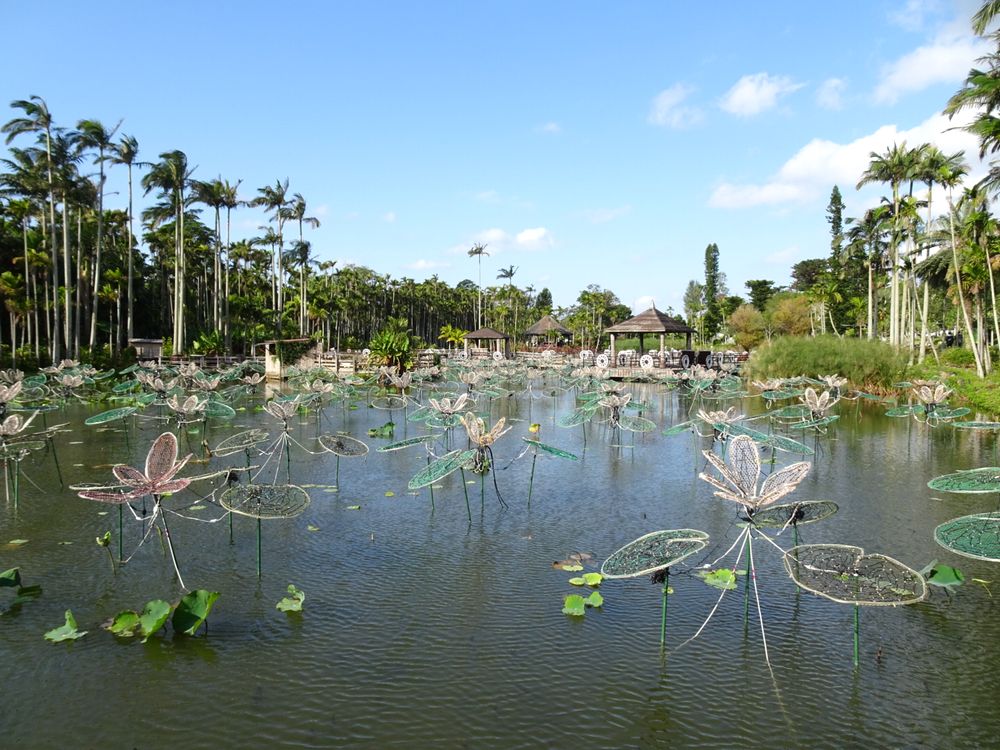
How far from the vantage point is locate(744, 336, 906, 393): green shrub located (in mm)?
25641

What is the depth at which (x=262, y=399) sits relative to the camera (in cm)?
2492

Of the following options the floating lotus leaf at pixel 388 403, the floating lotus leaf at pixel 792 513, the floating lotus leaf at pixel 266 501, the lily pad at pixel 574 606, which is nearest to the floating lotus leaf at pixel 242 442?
the floating lotus leaf at pixel 266 501

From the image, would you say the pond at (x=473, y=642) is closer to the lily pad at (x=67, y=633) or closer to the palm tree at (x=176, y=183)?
the lily pad at (x=67, y=633)

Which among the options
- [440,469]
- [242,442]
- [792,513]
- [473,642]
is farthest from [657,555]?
[242,442]

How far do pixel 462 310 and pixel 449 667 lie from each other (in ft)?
284

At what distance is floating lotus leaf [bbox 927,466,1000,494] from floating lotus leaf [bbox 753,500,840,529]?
827 mm

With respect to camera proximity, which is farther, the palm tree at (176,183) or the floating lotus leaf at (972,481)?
the palm tree at (176,183)

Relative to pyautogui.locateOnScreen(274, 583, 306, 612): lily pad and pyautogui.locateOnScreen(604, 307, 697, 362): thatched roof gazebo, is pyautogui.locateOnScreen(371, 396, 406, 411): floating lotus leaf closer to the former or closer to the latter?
pyautogui.locateOnScreen(274, 583, 306, 612): lily pad

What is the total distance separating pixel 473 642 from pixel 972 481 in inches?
173

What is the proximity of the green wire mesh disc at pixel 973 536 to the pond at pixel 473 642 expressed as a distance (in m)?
1.20

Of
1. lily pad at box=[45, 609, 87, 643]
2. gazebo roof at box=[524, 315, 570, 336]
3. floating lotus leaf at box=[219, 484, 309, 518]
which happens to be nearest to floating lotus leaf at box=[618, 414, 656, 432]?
floating lotus leaf at box=[219, 484, 309, 518]

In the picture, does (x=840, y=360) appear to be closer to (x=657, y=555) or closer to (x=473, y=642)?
(x=657, y=555)

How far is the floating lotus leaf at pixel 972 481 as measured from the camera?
5.27 m

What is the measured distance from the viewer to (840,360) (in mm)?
26406
